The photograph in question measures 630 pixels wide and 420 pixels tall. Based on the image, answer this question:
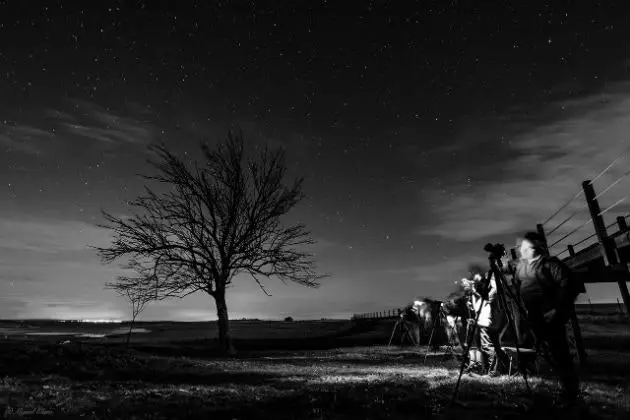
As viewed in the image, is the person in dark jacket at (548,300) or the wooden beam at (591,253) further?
the wooden beam at (591,253)

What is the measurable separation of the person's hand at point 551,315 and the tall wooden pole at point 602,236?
5.06 metres

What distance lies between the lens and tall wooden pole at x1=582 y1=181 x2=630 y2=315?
1134 cm

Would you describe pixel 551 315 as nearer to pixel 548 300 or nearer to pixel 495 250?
pixel 548 300

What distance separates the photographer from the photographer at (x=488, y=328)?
11.1m

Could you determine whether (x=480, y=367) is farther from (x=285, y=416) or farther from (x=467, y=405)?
(x=285, y=416)

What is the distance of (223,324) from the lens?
24.5 metres

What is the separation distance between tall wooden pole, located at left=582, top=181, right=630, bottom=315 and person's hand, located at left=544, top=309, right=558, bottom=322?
5.06 m

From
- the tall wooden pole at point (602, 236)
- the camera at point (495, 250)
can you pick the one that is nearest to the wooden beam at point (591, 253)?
the tall wooden pole at point (602, 236)

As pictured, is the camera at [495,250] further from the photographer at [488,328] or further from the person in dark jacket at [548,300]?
the photographer at [488,328]

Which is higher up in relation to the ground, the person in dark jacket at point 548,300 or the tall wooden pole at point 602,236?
the tall wooden pole at point 602,236

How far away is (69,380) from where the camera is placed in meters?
11.8

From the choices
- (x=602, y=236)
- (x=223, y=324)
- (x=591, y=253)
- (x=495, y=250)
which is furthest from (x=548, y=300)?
(x=223, y=324)

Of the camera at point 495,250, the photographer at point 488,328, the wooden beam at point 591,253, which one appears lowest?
the photographer at point 488,328

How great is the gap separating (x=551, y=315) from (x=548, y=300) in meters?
0.38
